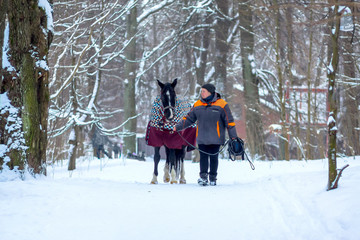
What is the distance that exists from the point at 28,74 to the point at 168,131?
3252 mm

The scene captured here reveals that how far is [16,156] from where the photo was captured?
5887 millimetres

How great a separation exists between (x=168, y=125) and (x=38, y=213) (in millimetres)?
4338

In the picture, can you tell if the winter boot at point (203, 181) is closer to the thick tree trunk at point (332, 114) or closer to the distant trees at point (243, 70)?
the thick tree trunk at point (332, 114)

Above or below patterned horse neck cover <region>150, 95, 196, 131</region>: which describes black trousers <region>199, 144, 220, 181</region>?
below

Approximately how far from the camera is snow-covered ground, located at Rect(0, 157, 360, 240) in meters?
4.16

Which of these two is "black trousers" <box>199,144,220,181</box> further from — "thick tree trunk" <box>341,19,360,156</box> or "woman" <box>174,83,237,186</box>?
"thick tree trunk" <box>341,19,360,156</box>

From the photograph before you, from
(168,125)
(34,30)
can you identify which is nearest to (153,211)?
(34,30)

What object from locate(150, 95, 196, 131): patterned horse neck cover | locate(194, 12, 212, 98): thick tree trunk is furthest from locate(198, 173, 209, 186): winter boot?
locate(194, 12, 212, 98): thick tree trunk

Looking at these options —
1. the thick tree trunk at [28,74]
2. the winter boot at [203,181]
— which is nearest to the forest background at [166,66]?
the thick tree trunk at [28,74]

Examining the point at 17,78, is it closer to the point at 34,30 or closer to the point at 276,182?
the point at 34,30

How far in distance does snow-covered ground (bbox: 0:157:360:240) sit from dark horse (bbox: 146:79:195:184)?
224 centimetres

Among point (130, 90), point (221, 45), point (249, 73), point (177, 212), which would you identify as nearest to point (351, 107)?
point (249, 73)

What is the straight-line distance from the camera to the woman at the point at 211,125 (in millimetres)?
Result: 7930

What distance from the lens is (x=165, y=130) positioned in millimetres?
8672
